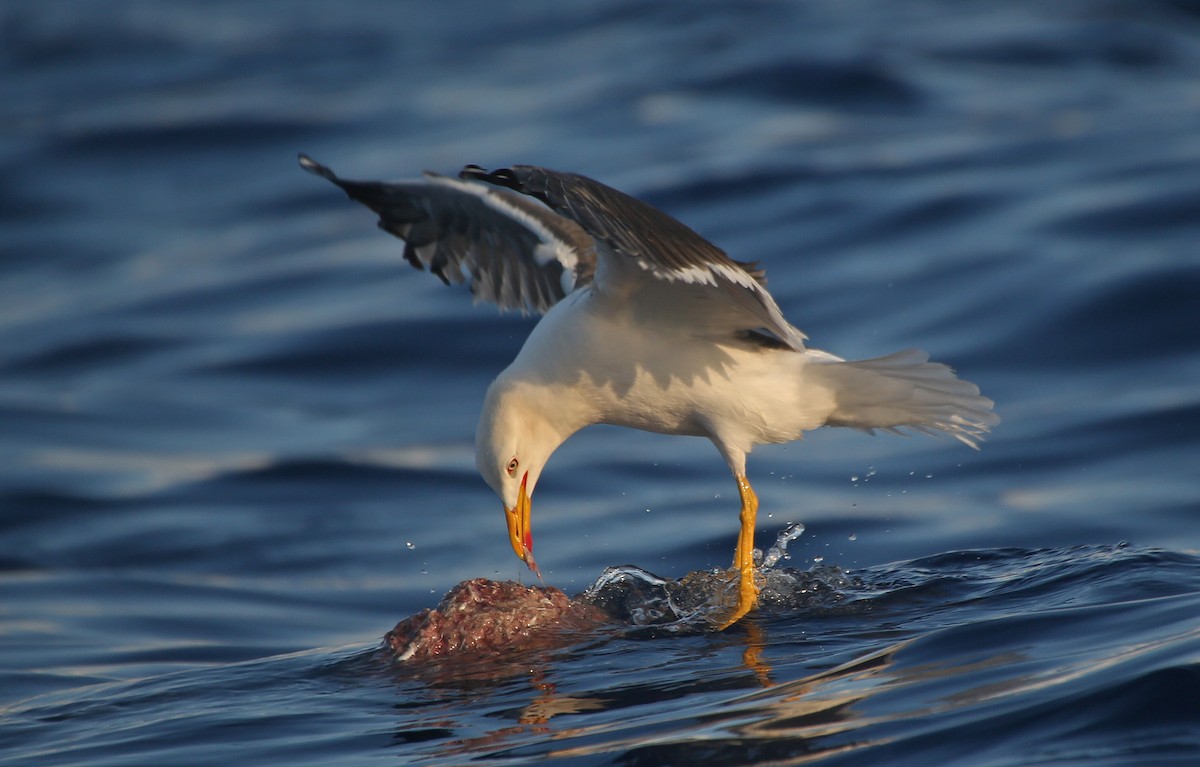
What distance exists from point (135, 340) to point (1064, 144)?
33.1 feet

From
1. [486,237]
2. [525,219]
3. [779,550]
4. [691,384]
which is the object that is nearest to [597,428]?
[779,550]

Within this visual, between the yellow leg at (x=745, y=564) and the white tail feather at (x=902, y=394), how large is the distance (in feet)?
1.72

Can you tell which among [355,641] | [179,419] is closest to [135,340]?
[179,419]

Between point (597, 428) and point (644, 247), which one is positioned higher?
point (597, 428)

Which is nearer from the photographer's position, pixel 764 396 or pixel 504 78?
pixel 764 396

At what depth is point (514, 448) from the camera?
684 cm

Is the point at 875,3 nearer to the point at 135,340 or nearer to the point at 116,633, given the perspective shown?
the point at 135,340

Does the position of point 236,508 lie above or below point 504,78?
below

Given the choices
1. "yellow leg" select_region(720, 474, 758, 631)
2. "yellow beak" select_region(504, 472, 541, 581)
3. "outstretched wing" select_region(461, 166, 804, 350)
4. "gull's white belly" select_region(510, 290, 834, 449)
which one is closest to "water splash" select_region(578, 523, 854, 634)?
"yellow leg" select_region(720, 474, 758, 631)

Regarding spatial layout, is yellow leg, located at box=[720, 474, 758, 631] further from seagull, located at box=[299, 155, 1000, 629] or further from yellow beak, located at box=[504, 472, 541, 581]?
yellow beak, located at box=[504, 472, 541, 581]

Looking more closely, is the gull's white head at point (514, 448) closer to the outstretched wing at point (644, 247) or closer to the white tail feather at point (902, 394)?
the outstretched wing at point (644, 247)

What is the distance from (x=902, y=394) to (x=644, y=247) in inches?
71.0

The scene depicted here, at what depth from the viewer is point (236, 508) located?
38.5ft

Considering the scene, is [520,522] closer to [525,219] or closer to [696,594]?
[696,594]
